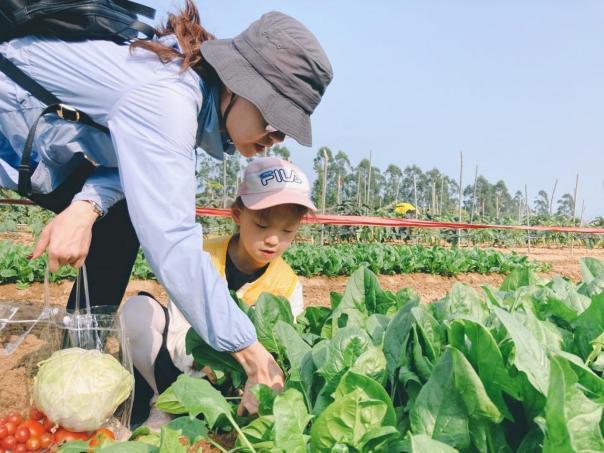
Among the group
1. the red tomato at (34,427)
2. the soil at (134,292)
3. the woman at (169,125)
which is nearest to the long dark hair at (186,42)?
the woman at (169,125)

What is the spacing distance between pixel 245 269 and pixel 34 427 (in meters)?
1.20

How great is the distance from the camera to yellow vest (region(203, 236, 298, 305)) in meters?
2.36

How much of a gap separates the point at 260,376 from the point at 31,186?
1.13 meters

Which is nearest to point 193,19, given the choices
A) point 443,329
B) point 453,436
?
point 443,329

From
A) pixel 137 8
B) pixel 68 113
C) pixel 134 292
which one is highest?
pixel 137 8

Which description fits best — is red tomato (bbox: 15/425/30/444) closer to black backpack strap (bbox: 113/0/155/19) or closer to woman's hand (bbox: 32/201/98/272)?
woman's hand (bbox: 32/201/98/272)

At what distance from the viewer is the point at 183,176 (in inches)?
58.9

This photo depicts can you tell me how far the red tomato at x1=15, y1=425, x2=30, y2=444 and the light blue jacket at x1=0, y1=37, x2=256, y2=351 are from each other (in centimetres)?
54

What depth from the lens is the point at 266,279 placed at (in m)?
2.41

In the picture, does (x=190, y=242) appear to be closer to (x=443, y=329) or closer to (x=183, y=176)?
(x=183, y=176)

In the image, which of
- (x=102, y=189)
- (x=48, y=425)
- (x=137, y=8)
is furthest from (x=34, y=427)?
(x=137, y=8)

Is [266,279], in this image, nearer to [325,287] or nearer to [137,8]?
[137,8]

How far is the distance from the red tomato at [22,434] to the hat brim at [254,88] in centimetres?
109

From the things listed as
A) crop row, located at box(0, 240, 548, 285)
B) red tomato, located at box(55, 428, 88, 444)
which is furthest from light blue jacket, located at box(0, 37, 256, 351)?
crop row, located at box(0, 240, 548, 285)
